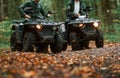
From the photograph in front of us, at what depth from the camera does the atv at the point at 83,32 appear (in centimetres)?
1717

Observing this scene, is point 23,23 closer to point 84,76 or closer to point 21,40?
point 21,40

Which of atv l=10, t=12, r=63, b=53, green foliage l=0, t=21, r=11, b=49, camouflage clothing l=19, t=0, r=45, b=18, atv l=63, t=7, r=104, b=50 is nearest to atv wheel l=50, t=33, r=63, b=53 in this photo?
atv l=10, t=12, r=63, b=53

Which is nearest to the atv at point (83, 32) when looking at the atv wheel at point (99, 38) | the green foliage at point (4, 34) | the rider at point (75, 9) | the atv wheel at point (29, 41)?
the atv wheel at point (99, 38)

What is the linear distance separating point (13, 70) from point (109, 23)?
885 inches

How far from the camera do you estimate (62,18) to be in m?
31.3

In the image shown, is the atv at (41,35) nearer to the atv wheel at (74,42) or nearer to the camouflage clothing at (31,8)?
the camouflage clothing at (31,8)

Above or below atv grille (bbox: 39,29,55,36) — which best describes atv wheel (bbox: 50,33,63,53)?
below

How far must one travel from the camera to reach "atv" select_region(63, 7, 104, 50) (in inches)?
676

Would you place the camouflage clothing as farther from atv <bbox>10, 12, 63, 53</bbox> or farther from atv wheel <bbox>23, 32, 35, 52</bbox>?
atv wheel <bbox>23, 32, 35, 52</bbox>

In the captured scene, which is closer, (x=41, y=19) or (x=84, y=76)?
(x=84, y=76)

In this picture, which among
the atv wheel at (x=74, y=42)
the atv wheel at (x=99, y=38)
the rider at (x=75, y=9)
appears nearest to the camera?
the atv wheel at (x=74, y=42)

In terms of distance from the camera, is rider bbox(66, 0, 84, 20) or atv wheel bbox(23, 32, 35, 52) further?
rider bbox(66, 0, 84, 20)

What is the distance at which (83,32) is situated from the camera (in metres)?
17.3

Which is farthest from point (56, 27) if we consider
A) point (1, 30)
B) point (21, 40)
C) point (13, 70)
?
point (13, 70)
